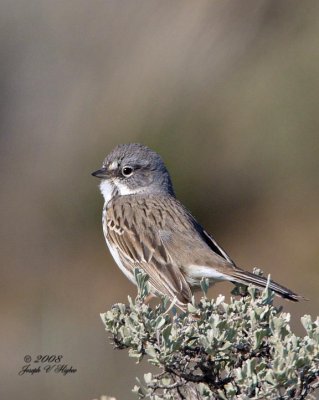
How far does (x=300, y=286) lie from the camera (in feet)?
39.3

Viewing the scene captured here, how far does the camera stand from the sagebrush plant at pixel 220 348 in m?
4.31

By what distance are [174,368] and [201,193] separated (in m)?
9.04

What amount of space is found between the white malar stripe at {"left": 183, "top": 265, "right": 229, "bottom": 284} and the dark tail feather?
27 cm

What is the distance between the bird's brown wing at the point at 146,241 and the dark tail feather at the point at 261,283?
365 millimetres

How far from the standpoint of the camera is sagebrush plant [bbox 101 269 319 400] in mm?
4312

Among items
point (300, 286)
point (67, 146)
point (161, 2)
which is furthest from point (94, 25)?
point (300, 286)

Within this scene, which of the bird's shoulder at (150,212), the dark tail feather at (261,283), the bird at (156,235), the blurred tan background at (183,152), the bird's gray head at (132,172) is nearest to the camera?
the dark tail feather at (261,283)

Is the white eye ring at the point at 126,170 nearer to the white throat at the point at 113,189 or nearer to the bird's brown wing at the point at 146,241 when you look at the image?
the white throat at the point at 113,189

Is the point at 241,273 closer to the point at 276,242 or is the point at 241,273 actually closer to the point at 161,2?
the point at 276,242

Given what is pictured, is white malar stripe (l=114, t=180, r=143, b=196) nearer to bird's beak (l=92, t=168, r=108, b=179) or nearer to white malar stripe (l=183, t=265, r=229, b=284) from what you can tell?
bird's beak (l=92, t=168, r=108, b=179)

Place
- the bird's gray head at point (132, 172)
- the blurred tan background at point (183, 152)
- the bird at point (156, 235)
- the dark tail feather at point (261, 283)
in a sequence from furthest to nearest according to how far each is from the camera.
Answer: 1. the blurred tan background at point (183, 152)
2. the bird's gray head at point (132, 172)
3. the bird at point (156, 235)
4. the dark tail feather at point (261, 283)

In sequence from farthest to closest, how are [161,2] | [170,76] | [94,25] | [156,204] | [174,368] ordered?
[94,25]
[161,2]
[170,76]
[156,204]
[174,368]

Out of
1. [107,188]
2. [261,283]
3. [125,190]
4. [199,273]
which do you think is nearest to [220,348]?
[261,283]

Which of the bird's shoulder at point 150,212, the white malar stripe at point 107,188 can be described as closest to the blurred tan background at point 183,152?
the white malar stripe at point 107,188
